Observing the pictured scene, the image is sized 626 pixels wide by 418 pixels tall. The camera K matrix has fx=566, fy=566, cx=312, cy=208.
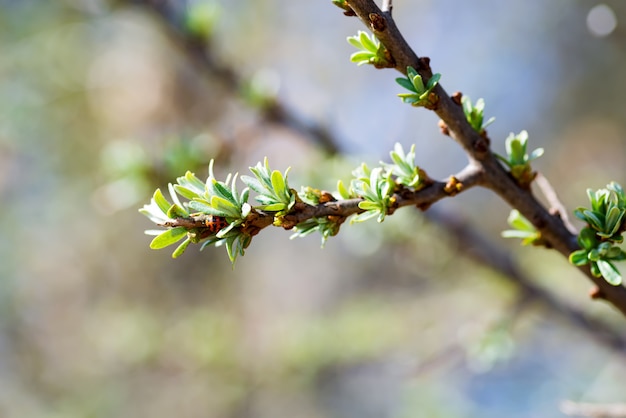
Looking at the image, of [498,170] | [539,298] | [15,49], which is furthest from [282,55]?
[498,170]

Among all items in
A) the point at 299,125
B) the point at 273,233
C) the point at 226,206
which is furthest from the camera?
the point at 273,233

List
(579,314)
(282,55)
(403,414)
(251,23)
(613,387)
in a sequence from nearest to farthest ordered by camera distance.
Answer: (579,314)
(613,387)
(403,414)
(251,23)
(282,55)

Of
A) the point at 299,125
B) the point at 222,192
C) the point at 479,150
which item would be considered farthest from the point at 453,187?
the point at 299,125

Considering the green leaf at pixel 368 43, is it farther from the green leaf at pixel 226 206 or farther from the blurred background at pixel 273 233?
the blurred background at pixel 273 233

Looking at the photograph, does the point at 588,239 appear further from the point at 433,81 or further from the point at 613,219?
the point at 433,81

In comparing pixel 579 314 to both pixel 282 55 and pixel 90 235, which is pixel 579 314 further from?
pixel 90 235

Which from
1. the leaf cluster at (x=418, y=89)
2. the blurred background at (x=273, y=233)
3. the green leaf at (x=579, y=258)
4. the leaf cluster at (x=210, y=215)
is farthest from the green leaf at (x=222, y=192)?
the blurred background at (x=273, y=233)
